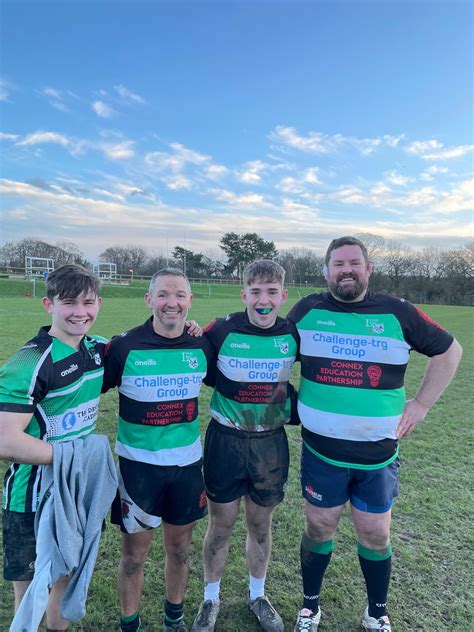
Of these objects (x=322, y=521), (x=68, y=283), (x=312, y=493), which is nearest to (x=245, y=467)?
(x=312, y=493)

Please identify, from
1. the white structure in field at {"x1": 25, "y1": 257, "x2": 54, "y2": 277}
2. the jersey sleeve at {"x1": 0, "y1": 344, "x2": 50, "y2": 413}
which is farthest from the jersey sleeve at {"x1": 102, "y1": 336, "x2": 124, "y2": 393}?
the white structure in field at {"x1": 25, "y1": 257, "x2": 54, "y2": 277}

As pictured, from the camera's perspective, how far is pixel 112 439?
17.4 feet

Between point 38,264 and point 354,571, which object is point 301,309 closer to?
point 354,571

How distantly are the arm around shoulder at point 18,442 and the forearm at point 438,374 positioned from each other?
232 centimetres

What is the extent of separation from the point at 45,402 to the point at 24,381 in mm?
179

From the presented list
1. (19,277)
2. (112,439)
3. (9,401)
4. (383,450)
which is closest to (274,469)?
(383,450)

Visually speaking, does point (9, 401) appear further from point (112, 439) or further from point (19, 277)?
point (19, 277)

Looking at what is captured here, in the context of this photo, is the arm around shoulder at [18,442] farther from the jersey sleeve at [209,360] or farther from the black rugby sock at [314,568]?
the black rugby sock at [314,568]

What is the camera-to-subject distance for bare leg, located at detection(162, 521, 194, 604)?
8.10 feet

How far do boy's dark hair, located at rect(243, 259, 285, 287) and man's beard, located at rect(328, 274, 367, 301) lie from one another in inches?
15.0

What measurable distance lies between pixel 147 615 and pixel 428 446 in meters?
4.43

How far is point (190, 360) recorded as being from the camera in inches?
101

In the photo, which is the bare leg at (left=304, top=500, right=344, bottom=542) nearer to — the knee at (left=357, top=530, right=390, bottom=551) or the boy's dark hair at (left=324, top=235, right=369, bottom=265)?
the knee at (left=357, top=530, right=390, bottom=551)

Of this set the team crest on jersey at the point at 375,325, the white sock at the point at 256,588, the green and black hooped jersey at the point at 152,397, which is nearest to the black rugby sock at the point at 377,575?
the white sock at the point at 256,588
